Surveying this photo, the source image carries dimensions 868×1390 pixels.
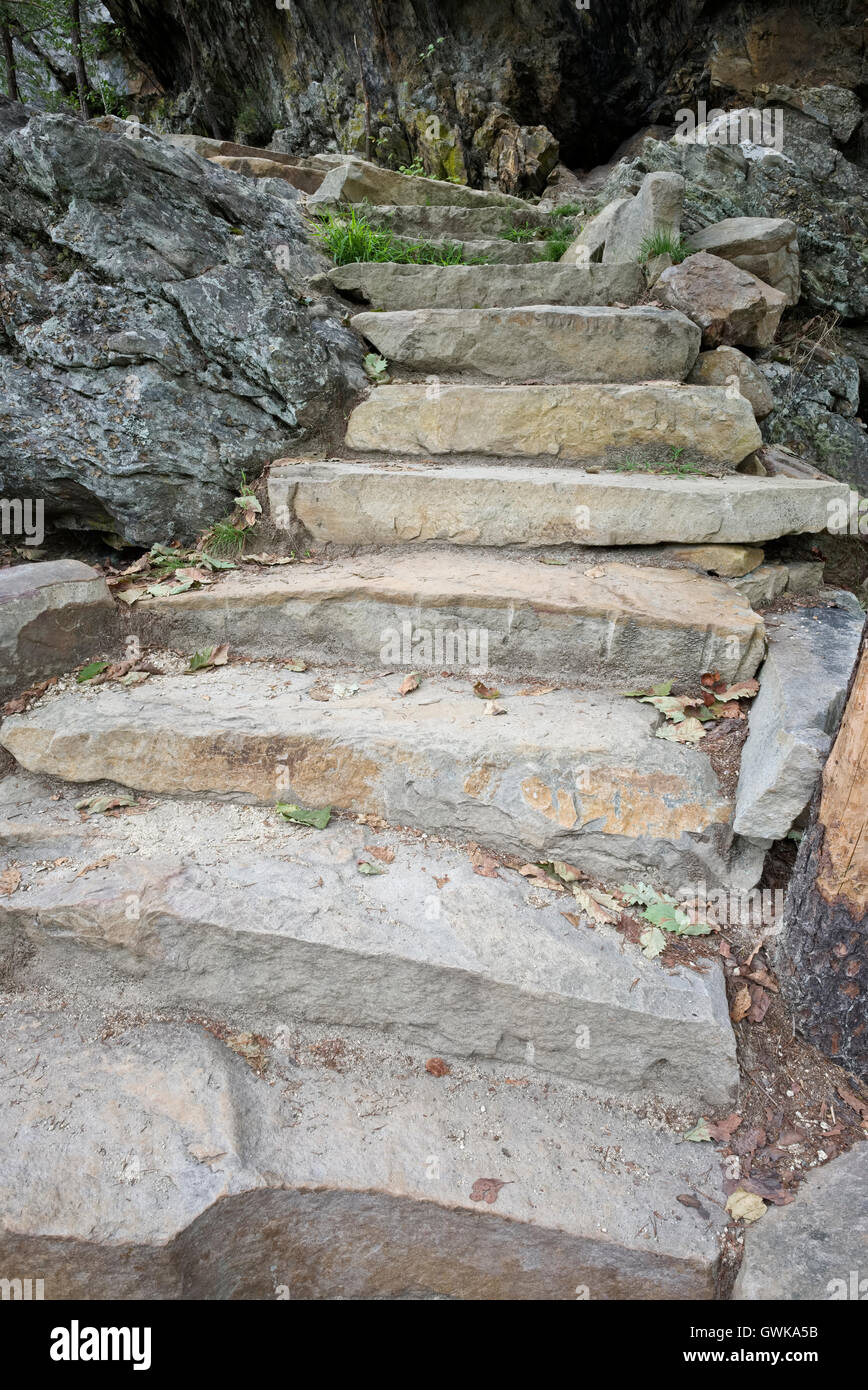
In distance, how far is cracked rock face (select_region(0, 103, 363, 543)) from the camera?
13.3ft

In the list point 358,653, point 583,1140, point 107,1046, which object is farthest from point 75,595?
point 583,1140

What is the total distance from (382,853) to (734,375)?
152 inches

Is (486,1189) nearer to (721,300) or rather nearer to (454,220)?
(721,300)

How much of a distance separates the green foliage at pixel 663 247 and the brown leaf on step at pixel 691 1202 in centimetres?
557

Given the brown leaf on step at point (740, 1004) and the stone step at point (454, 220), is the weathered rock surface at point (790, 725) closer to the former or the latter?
the brown leaf on step at point (740, 1004)

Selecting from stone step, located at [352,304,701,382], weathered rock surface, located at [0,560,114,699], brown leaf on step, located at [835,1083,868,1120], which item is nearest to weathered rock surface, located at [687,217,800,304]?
stone step, located at [352,304,701,382]

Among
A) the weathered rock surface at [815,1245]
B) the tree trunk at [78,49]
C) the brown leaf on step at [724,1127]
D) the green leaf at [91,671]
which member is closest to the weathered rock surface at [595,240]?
the green leaf at [91,671]

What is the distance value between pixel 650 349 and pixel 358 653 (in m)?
2.73

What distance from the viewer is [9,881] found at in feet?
8.76

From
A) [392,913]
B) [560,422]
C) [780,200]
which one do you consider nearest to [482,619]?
[392,913]

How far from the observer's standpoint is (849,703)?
90.2 inches

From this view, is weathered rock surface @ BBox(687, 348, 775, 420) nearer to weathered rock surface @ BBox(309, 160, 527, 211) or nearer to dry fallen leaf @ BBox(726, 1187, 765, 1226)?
weathered rock surface @ BBox(309, 160, 527, 211)
